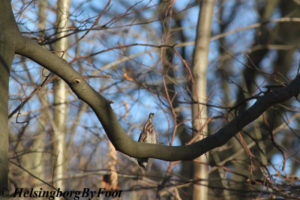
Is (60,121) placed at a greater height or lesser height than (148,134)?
greater

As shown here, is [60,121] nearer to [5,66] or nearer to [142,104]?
[142,104]

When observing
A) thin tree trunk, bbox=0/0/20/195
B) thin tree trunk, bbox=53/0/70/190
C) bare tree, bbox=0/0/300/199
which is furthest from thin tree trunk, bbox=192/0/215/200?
thin tree trunk, bbox=0/0/20/195

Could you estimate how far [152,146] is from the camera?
2842mm

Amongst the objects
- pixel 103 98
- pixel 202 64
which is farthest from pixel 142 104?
pixel 103 98

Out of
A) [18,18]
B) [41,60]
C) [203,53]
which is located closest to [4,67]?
[41,60]

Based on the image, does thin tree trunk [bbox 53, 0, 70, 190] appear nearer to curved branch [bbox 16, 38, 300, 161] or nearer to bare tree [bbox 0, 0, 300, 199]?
bare tree [bbox 0, 0, 300, 199]

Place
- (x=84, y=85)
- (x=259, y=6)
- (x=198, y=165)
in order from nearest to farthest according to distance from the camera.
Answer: (x=84, y=85) → (x=198, y=165) → (x=259, y=6)

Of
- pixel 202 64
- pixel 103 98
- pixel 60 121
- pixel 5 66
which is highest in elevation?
pixel 202 64

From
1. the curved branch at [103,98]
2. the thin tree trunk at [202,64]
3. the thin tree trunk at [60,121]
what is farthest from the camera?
the thin tree trunk at [60,121]

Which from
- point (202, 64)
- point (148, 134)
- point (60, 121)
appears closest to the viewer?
point (148, 134)

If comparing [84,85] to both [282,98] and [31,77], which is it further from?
[31,77]

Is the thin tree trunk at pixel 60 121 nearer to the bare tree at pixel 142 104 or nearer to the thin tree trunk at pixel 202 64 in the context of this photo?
the bare tree at pixel 142 104

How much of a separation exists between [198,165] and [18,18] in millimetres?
2747

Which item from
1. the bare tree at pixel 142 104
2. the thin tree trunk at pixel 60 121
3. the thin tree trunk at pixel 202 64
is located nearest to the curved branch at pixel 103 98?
the bare tree at pixel 142 104
